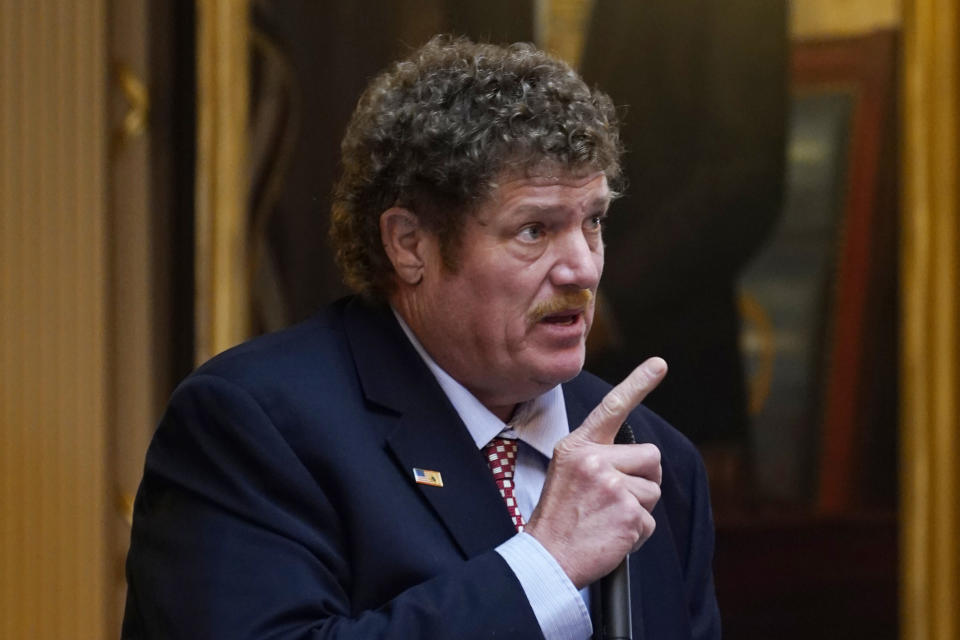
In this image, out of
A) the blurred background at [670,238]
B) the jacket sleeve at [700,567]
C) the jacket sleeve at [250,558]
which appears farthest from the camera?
the blurred background at [670,238]

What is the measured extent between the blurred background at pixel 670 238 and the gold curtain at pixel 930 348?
0.01 meters

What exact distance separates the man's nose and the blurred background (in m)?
2.58

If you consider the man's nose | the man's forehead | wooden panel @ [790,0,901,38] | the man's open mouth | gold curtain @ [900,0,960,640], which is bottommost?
gold curtain @ [900,0,960,640]

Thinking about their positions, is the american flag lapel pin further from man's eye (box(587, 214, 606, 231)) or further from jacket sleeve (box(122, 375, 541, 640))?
man's eye (box(587, 214, 606, 231))

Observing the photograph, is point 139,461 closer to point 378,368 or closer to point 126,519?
point 126,519

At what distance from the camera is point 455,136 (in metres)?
2.28

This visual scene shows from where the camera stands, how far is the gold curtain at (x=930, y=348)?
495 centimetres

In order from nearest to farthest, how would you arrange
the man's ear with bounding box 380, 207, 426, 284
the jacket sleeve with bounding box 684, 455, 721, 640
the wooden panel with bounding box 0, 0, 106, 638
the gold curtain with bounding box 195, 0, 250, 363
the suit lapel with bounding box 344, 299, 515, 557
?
the suit lapel with bounding box 344, 299, 515, 557 → the man's ear with bounding box 380, 207, 426, 284 → the jacket sleeve with bounding box 684, 455, 721, 640 → the wooden panel with bounding box 0, 0, 106, 638 → the gold curtain with bounding box 195, 0, 250, 363

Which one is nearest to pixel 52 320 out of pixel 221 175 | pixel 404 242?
pixel 221 175

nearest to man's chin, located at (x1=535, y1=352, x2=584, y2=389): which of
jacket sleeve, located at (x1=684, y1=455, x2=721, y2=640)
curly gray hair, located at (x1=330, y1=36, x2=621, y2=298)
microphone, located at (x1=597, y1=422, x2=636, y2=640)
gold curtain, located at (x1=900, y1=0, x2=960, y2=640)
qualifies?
curly gray hair, located at (x1=330, y1=36, x2=621, y2=298)

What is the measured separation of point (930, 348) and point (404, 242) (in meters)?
3.12

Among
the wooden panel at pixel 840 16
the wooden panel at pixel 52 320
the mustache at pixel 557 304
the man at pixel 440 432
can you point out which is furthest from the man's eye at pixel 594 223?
the wooden panel at pixel 840 16

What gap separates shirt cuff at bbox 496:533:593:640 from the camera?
203 cm

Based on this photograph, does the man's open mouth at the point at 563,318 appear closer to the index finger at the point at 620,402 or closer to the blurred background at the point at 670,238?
the index finger at the point at 620,402
